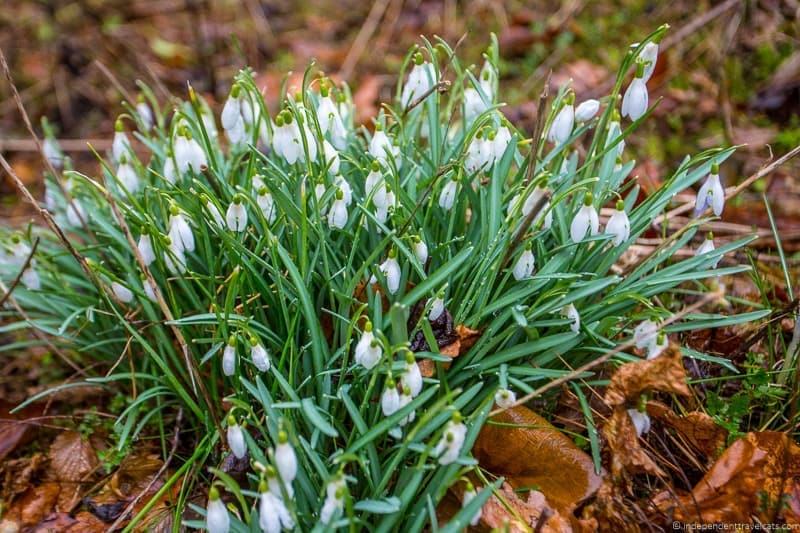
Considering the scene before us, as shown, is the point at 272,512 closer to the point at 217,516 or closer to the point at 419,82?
the point at 217,516

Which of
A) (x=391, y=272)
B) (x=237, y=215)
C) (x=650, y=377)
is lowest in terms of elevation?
(x=650, y=377)

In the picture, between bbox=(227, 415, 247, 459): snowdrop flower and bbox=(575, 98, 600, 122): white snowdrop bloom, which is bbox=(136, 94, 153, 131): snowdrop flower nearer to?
bbox=(227, 415, 247, 459): snowdrop flower

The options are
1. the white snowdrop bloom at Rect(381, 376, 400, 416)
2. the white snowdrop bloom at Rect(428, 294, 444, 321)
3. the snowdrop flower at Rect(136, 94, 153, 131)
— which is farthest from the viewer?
the snowdrop flower at Rect(136, 94, 153, 131)

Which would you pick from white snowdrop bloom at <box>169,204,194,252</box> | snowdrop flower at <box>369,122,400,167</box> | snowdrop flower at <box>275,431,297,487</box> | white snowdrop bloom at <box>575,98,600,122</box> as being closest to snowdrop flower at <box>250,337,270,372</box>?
snowdrop flower at <box>275,431,297,487</box>

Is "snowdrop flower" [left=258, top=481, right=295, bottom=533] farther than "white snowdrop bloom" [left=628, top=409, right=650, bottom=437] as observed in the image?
No

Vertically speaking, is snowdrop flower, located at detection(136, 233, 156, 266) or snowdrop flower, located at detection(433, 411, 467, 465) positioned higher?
snowdrop flower, located at detection(136, 233, 156, 266)

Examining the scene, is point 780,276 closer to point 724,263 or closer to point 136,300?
point 724,263

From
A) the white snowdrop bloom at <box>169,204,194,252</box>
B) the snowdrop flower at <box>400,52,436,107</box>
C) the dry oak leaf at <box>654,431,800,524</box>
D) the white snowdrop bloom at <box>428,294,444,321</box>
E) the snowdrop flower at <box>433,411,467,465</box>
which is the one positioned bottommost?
the dry oak leaf at <box>654,431,800,524</box>

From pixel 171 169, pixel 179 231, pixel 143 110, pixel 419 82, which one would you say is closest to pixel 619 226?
pixel 419 82
